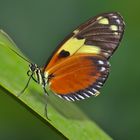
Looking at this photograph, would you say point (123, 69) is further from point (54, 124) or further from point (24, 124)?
point (54, 124)

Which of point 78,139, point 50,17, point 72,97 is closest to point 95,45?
point 72,97

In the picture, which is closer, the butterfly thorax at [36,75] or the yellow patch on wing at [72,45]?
the butterfly thorax at [36,75]

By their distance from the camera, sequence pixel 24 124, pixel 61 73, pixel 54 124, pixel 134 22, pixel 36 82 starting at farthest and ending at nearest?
pixel 134 22 → pixel 24 124 → pixel 61 73 → pixel 36 82 → pixel 54 124

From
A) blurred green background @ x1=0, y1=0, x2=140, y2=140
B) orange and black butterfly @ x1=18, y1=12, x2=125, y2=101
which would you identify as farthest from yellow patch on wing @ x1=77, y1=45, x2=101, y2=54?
blurred green background @ x1=0, y1=0, x2=140, y2=140

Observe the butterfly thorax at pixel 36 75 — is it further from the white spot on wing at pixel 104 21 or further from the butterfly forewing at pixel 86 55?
the white spot on wing at pixel 104 21

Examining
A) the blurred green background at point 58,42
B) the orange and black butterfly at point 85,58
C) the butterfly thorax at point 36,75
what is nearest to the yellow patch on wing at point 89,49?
the orange and black butterfly at point 85,58

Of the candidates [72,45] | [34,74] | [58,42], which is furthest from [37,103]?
[58,42]
